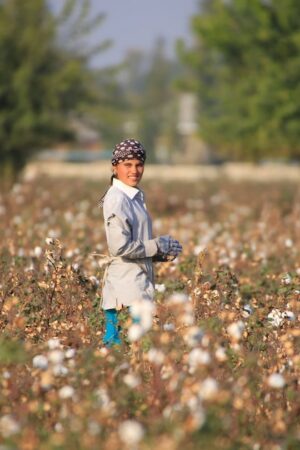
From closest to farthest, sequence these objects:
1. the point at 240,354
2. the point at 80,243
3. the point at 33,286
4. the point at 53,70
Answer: the point at 240,354 → the point at 33,286 → the point at 80,243 → the point at 53,70

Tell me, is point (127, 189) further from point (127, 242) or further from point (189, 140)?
point (189, 140)

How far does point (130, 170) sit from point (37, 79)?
16274 millimetres

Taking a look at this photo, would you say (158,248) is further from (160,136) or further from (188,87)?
(160,136)

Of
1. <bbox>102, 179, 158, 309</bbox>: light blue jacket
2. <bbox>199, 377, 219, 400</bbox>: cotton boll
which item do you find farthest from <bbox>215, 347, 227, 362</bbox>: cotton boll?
<bbox>102, 179, 158, 309</bbox>: light blue jacket

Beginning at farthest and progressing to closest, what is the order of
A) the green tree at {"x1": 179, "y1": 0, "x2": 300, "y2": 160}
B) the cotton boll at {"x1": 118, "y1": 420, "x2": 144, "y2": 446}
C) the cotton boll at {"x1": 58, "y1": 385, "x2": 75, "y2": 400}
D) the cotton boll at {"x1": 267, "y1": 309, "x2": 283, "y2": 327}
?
the green tree at {"x1": 179, "y1": 0, "x2": 300, "y2": 160} → the cotton boll at {"x1": 267, "y1": 309, "x2": 283, "y2": 327} → the cotton boll at {"x1": 58, "y1": 385, "x2": 75, "y2": 400} → the cotton boll at {"x1": 118, "y1": 420, "x2": 144, "y2": 446}

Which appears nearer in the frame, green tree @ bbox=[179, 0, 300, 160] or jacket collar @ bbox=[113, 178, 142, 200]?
jacket collar @ bbox=[113, 178, 142, 200]

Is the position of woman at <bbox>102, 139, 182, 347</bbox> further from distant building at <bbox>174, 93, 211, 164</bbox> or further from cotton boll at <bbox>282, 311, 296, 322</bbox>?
distant building at <bbox>174, 93, 211, 164</bbox>

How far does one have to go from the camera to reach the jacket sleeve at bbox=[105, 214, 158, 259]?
212 inches

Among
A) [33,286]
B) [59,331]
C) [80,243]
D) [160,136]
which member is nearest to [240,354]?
[59,331]

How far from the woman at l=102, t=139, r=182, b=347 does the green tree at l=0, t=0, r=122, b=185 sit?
15.5 m

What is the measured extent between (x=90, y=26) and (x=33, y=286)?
53.0 feet

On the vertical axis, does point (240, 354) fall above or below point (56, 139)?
below

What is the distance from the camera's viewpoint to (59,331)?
18.6 feet

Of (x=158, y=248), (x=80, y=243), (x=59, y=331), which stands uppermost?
(x=80, y=243)
